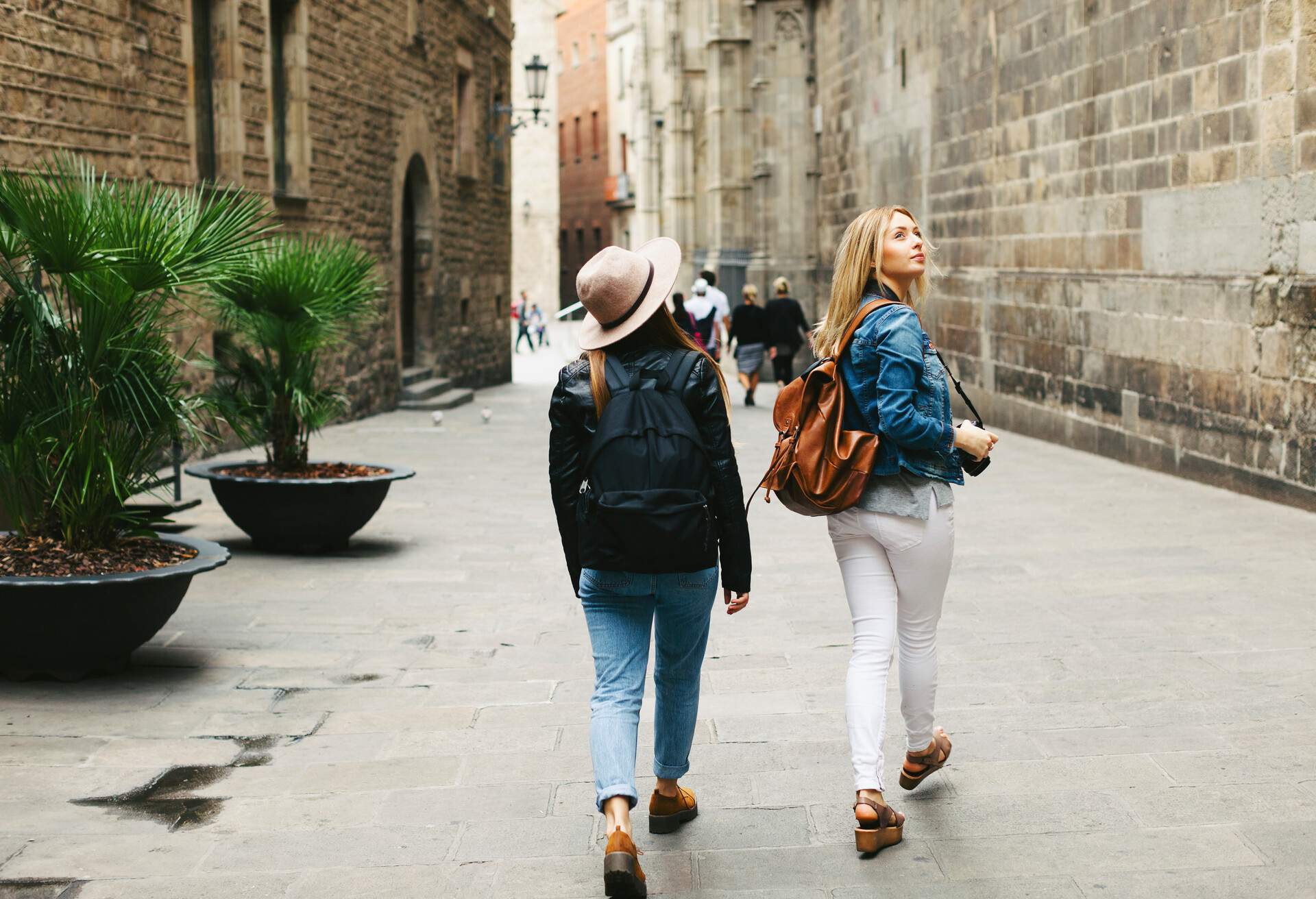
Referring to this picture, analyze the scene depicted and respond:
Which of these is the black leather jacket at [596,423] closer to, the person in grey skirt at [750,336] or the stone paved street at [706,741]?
the stone paved street at [706,741]

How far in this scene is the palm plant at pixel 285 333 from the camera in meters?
8.92

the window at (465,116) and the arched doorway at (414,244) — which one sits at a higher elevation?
the window at (465,116)

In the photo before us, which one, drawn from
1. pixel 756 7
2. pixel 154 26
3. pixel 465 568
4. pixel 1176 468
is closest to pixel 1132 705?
pixel 465 568

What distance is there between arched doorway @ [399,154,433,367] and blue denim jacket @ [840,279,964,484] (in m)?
18.7

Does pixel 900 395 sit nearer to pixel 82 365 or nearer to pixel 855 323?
pixel 855 323

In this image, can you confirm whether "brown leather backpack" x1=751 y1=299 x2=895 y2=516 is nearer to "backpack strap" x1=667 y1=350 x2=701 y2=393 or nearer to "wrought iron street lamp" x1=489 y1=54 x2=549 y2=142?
"backpack strap" x1=667 y1=350 x2=701 y2=393

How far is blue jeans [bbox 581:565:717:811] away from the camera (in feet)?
12.9

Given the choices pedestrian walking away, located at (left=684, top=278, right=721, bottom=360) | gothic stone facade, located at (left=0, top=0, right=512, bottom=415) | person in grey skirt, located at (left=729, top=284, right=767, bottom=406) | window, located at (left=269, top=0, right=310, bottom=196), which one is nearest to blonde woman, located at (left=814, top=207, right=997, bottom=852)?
gothic stone facade, located at (left=0, top=0, right=512, bottom=415)

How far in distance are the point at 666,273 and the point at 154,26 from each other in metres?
9.70

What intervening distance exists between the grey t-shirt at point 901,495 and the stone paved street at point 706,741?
0.84 meters

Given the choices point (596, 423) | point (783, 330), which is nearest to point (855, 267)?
point (596, 423)

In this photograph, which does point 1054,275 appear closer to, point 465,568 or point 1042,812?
point 465,568

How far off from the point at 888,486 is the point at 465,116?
2246 centimetres

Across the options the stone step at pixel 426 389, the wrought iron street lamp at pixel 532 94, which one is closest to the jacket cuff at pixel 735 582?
the stone step at pixel 426 389
